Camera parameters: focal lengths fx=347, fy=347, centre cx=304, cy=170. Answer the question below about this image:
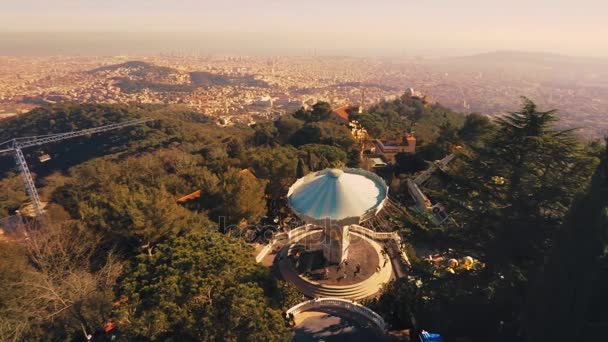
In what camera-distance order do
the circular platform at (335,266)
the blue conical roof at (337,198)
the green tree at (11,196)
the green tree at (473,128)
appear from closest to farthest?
1. the blue conical roof at (337,198)
2. the circular platform at (335,266)
3. the green tree at (473,128)
4. the green tree at (11,196)

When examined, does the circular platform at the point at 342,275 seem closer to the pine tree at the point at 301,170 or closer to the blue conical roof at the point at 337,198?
the blue conical roof at the point at 337,198

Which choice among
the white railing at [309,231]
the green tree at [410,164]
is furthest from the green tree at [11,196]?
the green tree at [410,164]

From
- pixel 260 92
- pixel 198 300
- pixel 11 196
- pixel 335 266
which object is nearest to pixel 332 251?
pixel 335 266

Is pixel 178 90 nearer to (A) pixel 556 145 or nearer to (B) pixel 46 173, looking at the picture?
(B) pixel 46 173

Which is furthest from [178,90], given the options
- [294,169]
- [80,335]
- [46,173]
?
[80,335]

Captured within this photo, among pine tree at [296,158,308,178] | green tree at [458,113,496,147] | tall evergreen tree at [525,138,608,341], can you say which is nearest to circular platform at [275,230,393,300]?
pine tree at [296,158,308,178]

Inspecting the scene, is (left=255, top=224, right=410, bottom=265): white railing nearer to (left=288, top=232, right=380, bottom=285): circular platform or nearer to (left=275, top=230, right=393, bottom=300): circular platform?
(left=275, top=230, right=393, bottom=300): circular platform
